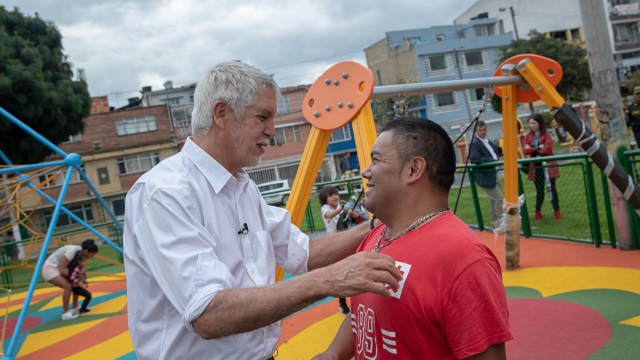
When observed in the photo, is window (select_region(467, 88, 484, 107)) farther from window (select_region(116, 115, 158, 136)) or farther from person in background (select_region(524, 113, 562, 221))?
person in background (select_region(524, 113, 562, 221))

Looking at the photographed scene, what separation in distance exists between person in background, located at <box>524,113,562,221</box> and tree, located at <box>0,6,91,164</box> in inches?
673

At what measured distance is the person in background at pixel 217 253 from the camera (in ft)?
5.10

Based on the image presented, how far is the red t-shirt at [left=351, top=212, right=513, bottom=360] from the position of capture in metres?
1.51

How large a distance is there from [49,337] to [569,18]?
54.1m

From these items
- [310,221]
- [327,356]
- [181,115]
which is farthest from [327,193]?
[181,115]

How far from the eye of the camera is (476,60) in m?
45.2

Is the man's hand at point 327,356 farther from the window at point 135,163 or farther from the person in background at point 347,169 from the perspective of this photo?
the window at point 135,163

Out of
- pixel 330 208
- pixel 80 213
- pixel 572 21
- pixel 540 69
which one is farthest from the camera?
pixel 572 21

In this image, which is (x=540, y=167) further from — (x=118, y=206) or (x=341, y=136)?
(x=341, y=136)

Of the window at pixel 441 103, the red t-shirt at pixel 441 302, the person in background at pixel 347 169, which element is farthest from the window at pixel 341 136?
the red t-shirt at pixel 441 302

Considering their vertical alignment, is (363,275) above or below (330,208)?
above

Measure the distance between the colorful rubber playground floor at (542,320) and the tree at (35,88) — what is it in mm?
12579

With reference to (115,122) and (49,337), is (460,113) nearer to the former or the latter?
(115,122)

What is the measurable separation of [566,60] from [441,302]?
123 ft
